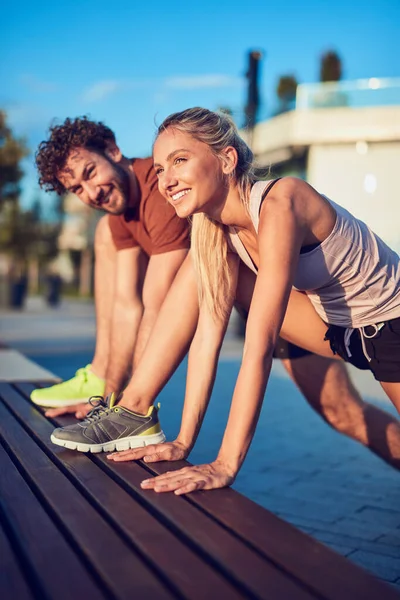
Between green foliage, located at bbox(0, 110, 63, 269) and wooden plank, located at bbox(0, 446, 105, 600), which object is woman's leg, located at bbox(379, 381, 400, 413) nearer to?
wooden plank, located at bbox(0, 446, 105, 600)

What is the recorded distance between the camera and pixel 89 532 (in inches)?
65.6

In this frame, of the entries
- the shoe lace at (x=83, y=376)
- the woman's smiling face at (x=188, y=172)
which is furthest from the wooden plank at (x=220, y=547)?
the shoe lace at (x=83, y=376)

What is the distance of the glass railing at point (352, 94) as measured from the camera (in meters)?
20.6

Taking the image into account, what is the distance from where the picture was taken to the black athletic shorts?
2.71 m

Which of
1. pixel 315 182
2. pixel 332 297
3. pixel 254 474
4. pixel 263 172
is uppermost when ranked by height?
pixel 315 182

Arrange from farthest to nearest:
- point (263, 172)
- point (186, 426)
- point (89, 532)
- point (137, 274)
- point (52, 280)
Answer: point (52, 280), point (137, 274), point (263, 172), point (186, 426), point (89, 532)

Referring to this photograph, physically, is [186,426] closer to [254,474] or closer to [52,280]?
[254,474]

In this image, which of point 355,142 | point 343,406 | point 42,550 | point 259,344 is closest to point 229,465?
point 259,344

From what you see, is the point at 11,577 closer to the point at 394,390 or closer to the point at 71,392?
the point at 394,390

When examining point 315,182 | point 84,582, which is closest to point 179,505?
point 84,582

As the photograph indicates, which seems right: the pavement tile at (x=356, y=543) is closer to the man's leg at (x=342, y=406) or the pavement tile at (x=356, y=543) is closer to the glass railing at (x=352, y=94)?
the man's leg at (x=342, y=406)

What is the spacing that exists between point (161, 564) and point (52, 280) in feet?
77.1

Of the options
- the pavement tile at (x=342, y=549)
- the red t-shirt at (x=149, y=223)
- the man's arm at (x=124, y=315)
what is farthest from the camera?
the man's arm at (x=124, y=315)

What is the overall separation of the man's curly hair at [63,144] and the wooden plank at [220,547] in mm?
1739
